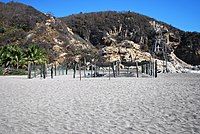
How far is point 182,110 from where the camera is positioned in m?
8.77

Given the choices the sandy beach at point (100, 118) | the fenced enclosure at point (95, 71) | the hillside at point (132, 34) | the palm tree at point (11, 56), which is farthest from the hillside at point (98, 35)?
the sandy beach at point (100, 118)

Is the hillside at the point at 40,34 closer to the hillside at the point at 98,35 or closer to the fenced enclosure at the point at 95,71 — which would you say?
the hillside at the point at 98,35

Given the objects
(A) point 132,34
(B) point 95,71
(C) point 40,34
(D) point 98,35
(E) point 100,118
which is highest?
(A) point 132,34

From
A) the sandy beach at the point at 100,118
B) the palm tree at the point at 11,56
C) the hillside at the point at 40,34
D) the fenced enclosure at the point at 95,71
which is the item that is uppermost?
the hillside at the point at 40,34

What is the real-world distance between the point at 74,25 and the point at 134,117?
3451 inches

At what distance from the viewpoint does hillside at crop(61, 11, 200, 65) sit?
90812mm

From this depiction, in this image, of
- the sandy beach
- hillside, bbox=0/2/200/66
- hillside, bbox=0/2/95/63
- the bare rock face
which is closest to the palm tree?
hillside, bbox=0/2/95/63

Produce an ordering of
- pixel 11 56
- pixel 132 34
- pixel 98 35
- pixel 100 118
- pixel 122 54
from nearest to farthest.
Answer: pixel 100 118 → pixel 11 56 → pixel 122 54 → pixel 98 35 → pixel 132 34

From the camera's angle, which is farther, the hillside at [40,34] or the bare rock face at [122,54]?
the bare rock face at [122,54]

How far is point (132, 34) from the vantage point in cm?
9475

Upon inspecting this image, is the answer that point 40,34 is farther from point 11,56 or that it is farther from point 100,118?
point 100,118

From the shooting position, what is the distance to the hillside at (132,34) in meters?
90.8

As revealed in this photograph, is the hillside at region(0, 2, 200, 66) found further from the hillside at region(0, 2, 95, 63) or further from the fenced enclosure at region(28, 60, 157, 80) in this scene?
the fenced enclosure at region(28, 60, 157, 80)

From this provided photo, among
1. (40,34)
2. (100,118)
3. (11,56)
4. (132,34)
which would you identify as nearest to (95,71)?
(11,56)
